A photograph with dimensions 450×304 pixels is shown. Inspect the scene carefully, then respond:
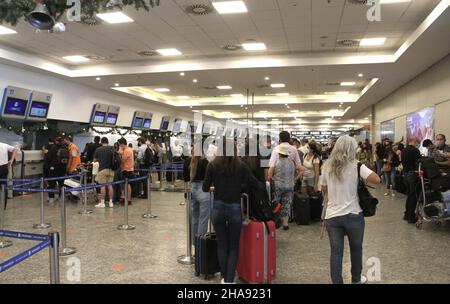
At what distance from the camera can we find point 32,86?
1180 centimetres

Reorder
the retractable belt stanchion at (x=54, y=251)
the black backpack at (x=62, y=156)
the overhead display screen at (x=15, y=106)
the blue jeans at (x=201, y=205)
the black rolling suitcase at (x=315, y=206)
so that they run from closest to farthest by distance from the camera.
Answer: the retractable belt stanchion at (x=54, y=251)
the blue jeans at (x=201, y=205)
the black rolling suitcase at (x=315, y=206)
the black backpack at (x=62, y=156)
the overhead display screen at (x=15, y=106)

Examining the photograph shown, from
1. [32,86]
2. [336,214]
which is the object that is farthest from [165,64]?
[336,214]

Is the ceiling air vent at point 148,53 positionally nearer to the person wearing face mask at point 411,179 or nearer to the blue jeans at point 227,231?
the person wearing face mask at point 411,179

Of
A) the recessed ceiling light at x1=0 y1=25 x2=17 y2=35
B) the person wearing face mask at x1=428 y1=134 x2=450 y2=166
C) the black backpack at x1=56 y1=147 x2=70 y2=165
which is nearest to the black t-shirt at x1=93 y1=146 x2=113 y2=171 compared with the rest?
the black backpack at x1=56 y1=147 x2=70 y2=165

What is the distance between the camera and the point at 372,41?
9586mm

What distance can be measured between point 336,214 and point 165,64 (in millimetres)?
9231

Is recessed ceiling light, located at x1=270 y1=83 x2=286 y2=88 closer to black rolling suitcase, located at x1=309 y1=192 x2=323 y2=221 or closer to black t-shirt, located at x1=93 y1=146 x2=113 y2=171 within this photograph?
black t-shirt, located at x1=93 y1=146 x2=113 y2=171

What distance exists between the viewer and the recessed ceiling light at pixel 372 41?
371 inches

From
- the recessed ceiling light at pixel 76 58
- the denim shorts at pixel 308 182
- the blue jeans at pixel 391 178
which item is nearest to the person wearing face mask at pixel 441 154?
the denim shorts at pixel 308 182

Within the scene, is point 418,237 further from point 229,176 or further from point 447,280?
point 229,176

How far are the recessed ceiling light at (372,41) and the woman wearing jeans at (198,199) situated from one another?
6.72 metres

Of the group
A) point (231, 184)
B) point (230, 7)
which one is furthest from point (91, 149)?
point (231, 184)

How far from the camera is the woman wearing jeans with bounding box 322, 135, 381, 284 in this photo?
3334 mm

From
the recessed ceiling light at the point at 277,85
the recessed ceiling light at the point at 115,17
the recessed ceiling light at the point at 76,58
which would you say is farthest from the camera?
the recessed ceiling light at the point at 277,85
